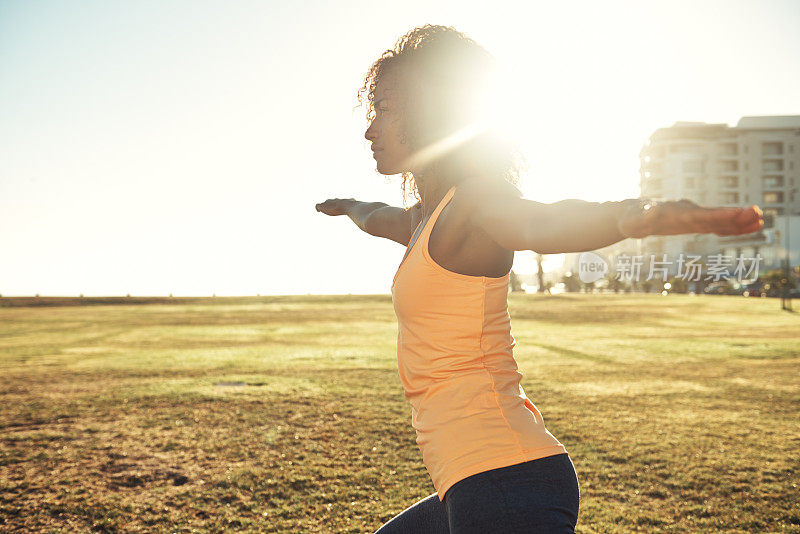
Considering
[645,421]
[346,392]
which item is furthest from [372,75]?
[346,392]

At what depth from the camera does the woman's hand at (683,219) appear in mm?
→ 1099

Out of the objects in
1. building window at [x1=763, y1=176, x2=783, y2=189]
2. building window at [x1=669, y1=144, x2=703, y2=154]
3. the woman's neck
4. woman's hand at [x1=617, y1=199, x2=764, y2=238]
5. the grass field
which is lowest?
the grass field

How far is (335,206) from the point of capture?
12.4 feet

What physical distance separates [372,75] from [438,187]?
592 millimetres

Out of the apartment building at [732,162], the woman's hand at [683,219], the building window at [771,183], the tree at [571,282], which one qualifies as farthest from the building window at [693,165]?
the woman's hand at [683,219]

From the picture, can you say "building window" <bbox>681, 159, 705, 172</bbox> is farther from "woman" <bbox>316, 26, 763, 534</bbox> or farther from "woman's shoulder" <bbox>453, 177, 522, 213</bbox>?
"woman's shoulder" <bbox>453, 177, 522, 213</bbox>

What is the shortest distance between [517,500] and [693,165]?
87389 millimetres

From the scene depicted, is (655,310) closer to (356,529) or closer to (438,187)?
(356,529)

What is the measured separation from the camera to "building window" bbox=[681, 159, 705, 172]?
78.3 meters

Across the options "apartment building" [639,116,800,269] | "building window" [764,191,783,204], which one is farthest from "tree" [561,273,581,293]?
"building window" [764,191,783,204]

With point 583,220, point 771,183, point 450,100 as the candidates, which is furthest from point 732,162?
point 583,220

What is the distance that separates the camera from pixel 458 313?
5.61 feet

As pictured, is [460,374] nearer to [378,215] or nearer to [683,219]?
[683,219]

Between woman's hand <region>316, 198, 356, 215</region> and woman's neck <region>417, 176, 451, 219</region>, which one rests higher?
woman's hand <region>316, 198, 356, 215</region>
